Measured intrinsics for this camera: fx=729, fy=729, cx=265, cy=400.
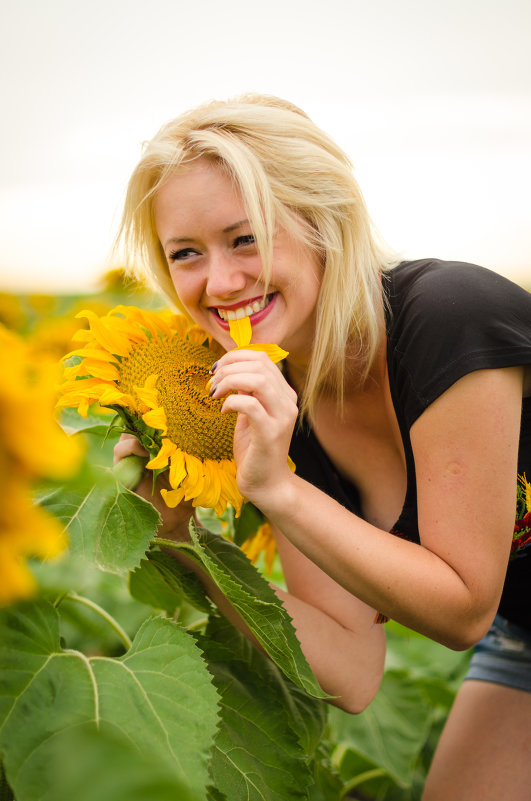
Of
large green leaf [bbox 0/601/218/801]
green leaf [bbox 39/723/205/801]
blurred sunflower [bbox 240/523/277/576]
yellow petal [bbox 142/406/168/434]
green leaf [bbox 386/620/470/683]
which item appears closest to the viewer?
green leaf [bbox 39/723/205/801]

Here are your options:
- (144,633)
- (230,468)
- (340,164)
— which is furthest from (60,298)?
(144,633)

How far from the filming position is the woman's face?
1243mm

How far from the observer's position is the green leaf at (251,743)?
958 mm

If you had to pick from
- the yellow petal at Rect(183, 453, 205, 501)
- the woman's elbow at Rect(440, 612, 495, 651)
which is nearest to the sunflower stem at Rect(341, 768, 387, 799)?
the woman's elbow at Rect(440, 612, 495, 651)

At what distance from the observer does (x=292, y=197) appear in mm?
1312

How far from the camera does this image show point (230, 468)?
3.67 feet

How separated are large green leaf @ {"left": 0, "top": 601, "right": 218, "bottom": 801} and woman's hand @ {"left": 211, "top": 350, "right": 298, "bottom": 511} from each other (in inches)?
9.1

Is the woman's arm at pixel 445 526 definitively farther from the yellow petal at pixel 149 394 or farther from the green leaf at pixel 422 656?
the green leaf at pixel 422 656

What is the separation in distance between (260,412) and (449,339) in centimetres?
41

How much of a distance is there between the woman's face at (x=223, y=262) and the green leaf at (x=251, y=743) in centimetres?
55

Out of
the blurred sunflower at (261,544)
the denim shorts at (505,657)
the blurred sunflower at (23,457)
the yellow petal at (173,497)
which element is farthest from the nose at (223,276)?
the denim shorts at (505,657)

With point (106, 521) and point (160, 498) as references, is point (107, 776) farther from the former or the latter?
point (160, 498)

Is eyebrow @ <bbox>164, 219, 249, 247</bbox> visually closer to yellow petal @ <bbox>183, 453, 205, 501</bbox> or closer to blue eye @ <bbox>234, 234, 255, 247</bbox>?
blue eye @ <bbox>234, 234, 255, 247</bbox>

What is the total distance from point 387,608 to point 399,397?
15.6 inches
